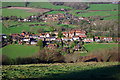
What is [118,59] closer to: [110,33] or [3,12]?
[110,33]

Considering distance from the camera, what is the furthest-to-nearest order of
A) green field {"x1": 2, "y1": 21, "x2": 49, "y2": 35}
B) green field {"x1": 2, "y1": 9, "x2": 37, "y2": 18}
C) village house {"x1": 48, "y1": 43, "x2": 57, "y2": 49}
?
green field {"x1": 2, "y1": 9, "x2": 37, "y2": 18} < green field {"x1": 2, "y1": 21, "x2": 49, "y2": 35} < village house {"x1": 48, "y1": 43, "x2": 57, "y2": 49}

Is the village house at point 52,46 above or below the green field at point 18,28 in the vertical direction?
below

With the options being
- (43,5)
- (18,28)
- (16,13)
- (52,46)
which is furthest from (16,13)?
(52,46)

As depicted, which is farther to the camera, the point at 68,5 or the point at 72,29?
the point at 68,5

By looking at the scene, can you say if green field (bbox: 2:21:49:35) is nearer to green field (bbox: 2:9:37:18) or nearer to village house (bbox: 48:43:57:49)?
green field (bbox: 2:9:37:18)

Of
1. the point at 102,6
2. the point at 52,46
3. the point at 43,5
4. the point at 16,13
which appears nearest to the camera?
the point at 52,46

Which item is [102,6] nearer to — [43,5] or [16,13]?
[43,5]

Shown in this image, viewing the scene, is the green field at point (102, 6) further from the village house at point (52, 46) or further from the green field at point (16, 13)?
the village house at point (52, 46)

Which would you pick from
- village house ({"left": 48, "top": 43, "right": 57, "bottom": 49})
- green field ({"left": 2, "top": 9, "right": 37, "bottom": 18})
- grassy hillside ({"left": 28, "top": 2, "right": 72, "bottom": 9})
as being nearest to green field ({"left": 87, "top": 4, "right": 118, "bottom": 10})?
grassy hillside ({"left": 28, "top": 2, "right": 72, "bottom": 9})

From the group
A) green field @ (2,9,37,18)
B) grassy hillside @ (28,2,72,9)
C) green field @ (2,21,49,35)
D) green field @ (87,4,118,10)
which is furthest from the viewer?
grassy hillside @ (28,2,72,9)

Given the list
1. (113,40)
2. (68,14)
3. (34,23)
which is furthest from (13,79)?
(68,14)

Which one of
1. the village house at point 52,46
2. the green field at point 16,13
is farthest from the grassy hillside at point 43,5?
the village house at point 52,46
